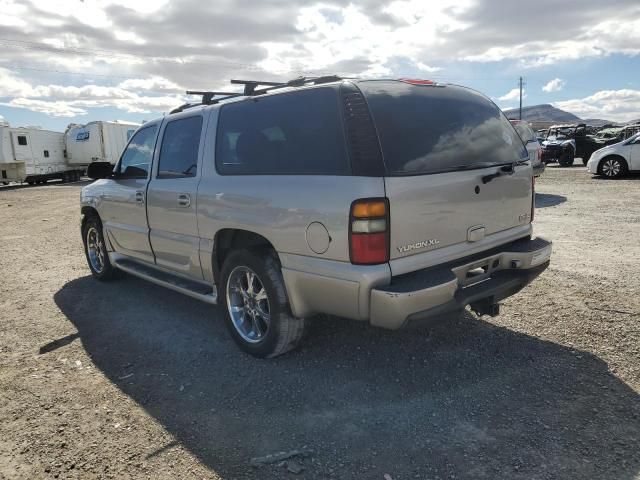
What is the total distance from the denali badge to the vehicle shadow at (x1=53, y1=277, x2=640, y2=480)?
0.97 meters

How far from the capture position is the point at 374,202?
9.57 ft

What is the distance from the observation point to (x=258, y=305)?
3854 millimetres

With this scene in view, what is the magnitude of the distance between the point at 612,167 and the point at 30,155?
28431mm

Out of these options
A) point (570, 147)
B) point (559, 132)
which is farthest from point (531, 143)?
point (559, 132)

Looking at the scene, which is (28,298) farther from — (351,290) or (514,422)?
(514,422)

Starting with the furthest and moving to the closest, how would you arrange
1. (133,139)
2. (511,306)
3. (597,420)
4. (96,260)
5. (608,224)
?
(608,224) → (96,260) → (133,139) → (511,306) → (597,420)

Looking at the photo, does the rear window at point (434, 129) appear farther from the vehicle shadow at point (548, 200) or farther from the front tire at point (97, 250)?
the vehicle shadow at point (548, 200)

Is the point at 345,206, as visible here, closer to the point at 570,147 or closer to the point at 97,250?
the point at 97,250

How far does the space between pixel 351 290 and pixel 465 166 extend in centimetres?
121

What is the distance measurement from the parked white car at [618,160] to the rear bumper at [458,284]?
14601mm

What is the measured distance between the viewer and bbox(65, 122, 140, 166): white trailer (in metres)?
29.1

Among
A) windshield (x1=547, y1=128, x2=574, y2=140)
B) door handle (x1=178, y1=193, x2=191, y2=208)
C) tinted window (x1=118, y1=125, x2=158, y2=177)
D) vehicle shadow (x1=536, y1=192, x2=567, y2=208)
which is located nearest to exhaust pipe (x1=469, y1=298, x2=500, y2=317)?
door handle (x1=178, y1=193, x2=191, y2=208)

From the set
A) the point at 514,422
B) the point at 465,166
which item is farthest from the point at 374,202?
the point at 514,422

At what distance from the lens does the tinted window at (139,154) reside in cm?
501
